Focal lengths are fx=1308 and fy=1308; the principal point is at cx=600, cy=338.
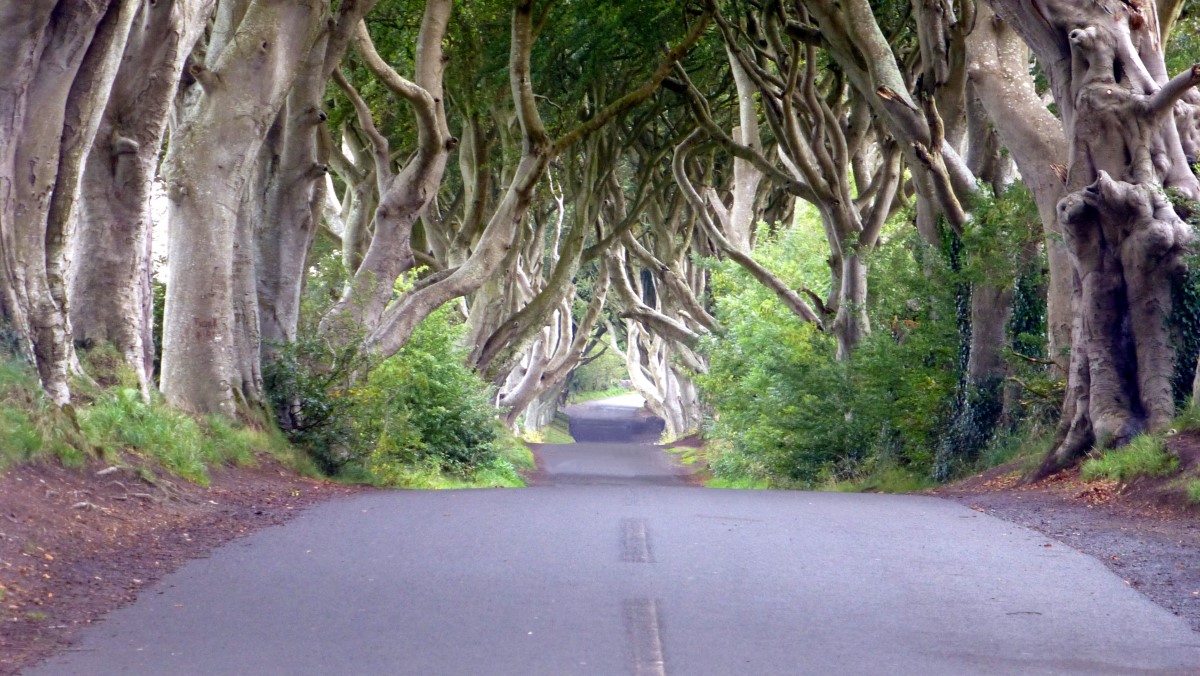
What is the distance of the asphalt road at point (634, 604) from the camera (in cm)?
570

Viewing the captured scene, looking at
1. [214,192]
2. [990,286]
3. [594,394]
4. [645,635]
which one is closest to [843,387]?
[990,286]

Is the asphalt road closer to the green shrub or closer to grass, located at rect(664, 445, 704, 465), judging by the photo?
the green shrub

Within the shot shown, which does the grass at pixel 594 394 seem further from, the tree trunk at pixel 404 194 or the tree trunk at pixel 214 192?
the tree trunk at pixel 214 192

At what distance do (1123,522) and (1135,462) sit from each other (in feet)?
6.01

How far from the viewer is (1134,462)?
40.0 ft

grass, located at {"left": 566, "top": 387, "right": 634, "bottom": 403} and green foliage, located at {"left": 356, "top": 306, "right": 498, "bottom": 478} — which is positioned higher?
grass, located at {"left": 566, "top": 387, "right": 634, "bottom": 403}

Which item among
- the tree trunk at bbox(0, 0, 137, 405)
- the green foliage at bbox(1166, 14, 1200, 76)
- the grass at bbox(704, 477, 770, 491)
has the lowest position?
the grass at bbox(704, 477, 770, 491)

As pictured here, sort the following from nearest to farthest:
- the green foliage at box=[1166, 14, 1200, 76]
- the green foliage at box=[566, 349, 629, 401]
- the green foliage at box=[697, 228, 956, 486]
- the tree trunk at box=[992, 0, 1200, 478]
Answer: the tree trunk at box=[992, 0, 1200, 478]
the green foliage at box=[1166, 14, 1200, 76]
the green foliage at box=[697, 228, 956, 486]
the green foliage at box=[566, 349, 629, 401]

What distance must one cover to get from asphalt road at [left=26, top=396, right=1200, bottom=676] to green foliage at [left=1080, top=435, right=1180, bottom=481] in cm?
224

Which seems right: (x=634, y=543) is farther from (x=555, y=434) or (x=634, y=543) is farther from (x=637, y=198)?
(x=555, y=434)

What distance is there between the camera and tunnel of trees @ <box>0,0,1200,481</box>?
1285 centimetres

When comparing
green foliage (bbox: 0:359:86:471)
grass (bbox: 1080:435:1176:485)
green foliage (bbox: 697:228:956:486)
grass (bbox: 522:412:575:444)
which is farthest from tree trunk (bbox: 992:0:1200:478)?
grass (bbox: 522:412:575:444)

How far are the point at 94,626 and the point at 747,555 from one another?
13.6 ft

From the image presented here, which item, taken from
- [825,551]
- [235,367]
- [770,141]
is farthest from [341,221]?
[825,551]
